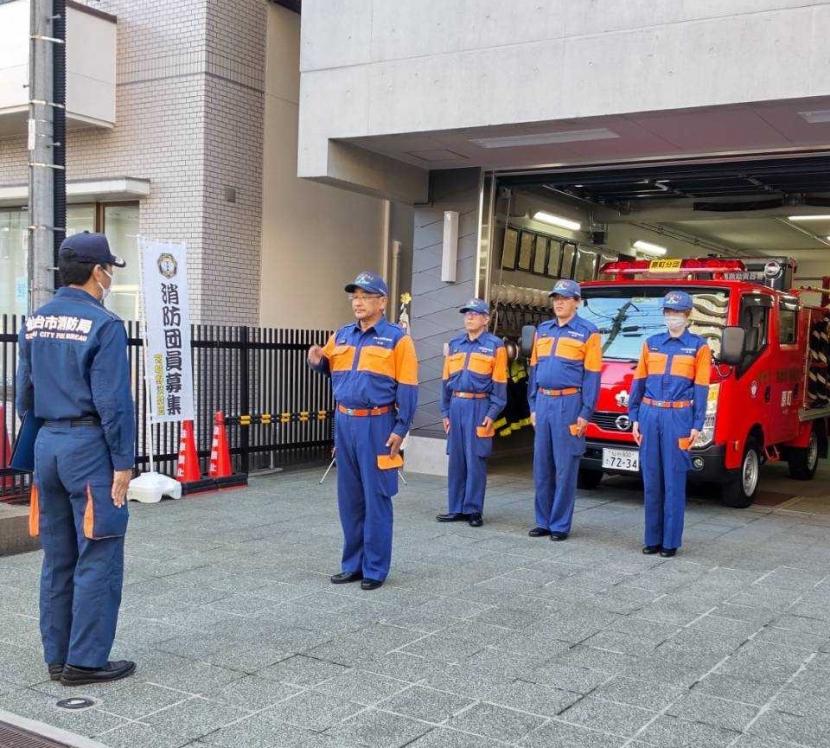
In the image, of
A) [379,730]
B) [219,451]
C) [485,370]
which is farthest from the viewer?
[219,451]

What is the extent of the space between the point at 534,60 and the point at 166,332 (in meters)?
4.69

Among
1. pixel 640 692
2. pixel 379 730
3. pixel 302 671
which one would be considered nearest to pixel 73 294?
pixel 302 671

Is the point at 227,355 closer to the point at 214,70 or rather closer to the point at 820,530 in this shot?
the point at 214,70

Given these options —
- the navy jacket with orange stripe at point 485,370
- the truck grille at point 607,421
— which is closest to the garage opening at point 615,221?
the truck grille at point 607,421

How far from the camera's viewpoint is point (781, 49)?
846 centimetres

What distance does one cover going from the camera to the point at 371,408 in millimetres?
6473

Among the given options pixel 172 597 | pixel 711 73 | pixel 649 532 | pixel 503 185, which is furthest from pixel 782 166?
pixel 172 597

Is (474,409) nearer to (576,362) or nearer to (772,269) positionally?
(576,362)

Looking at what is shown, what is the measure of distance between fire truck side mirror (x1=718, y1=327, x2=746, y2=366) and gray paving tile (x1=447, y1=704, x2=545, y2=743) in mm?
5688

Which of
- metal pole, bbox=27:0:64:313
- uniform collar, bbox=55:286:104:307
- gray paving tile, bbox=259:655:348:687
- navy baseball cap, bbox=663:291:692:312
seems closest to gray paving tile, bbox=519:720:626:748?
gray paving tile, bbox=259:655:348:687

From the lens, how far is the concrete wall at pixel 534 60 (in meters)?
8.54

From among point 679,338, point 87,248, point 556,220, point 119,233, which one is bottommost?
point 679,338

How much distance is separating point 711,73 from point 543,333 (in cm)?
283

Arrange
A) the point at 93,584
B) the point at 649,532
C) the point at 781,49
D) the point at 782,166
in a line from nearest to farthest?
the point at 93,584
the point at 649,532
the point at 781,49
the point at 782,166
